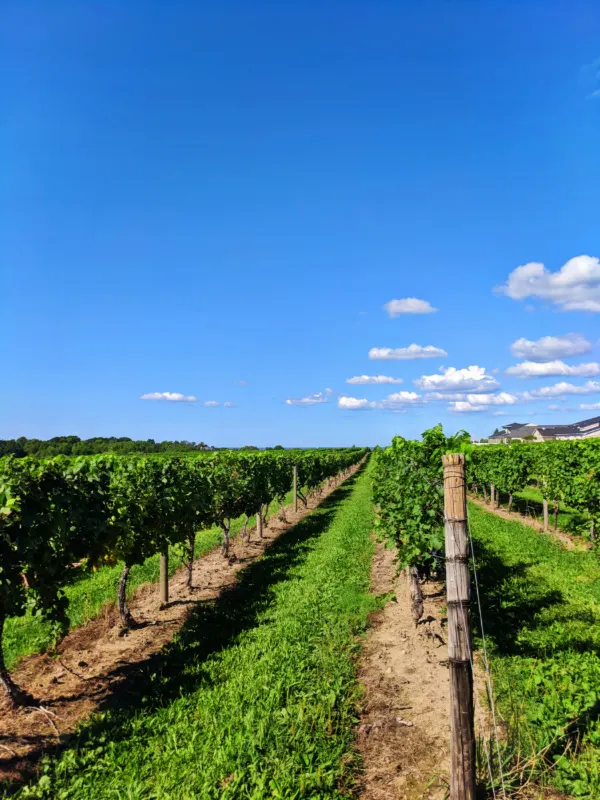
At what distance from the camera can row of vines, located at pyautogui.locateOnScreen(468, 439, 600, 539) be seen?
14378 mm

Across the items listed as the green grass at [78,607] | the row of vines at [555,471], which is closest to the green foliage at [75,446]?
the green grass at [78,607]

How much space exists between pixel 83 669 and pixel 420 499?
5.55 m

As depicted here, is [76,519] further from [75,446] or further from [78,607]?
[75,446]

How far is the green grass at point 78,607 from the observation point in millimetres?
7840

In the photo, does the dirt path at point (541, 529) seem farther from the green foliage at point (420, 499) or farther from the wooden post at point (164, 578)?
the wooden post at point (164, 578)

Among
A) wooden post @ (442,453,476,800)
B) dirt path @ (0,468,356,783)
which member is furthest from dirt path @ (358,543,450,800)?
dirt path @ (0,468,356,783)

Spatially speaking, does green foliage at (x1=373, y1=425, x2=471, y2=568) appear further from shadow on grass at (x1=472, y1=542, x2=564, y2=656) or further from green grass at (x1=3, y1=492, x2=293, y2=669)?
green grass at (x1=3, y1=492, x2=293, y2=669)

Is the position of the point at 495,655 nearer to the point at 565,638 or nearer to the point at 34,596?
the point at 565,638

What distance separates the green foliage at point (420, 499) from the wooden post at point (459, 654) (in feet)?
8.99

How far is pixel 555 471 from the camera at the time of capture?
18.8 meters

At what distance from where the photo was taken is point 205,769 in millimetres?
4762

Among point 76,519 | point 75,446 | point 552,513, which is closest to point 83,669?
point 76,519

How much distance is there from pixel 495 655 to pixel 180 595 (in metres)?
6.42

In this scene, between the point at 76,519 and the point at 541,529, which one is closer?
the point at 76,519
